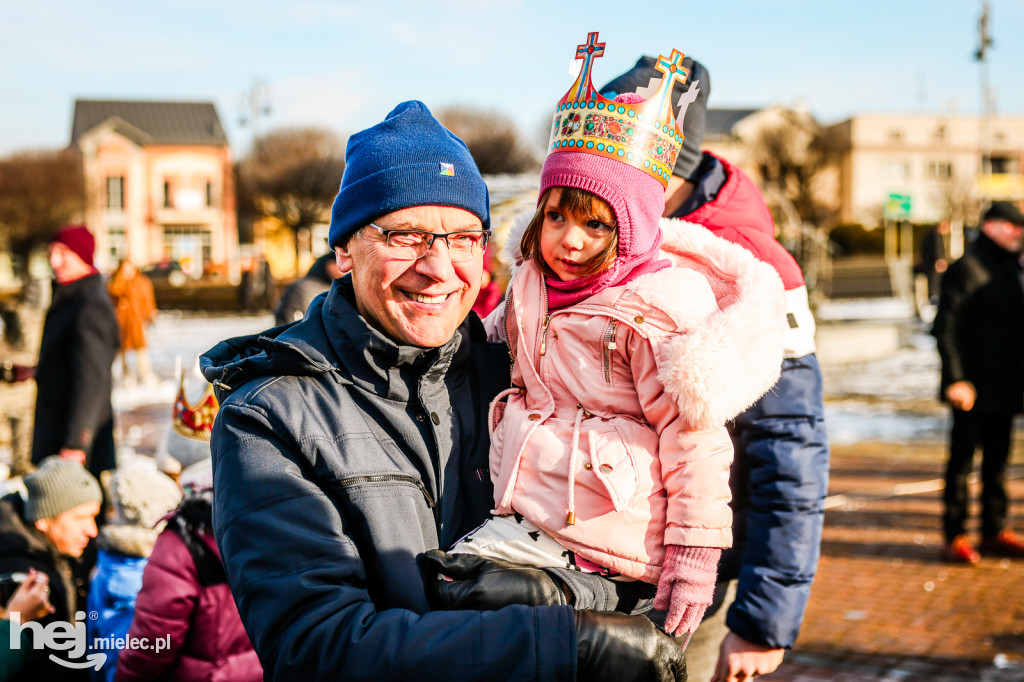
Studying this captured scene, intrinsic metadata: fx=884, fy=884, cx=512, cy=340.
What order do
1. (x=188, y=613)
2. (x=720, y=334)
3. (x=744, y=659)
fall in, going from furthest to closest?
1. (x=188, y=613)
2. (x=744, y=659)
3. (x=720, y=334)

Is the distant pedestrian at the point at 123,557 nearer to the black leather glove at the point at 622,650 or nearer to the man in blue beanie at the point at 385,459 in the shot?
the man in blue beanie at the point at 385,459

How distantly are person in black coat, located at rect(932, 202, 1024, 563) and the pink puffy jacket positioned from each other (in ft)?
15.1

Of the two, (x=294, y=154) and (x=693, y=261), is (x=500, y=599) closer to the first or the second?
(x=693, y=261)

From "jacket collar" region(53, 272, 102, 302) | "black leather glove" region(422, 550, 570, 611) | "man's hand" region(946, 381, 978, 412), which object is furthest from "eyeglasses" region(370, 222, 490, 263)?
"man's hand" region(946, 381, 978, 412)

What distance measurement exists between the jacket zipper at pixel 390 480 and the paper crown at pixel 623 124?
0.95 m

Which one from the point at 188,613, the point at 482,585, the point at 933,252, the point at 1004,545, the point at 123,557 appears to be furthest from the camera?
the point at 933,252

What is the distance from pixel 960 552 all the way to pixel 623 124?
16.4 ft

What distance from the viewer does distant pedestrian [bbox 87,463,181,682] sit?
10.3 feet

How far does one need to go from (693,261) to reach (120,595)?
236 centimetres

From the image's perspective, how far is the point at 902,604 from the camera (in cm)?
528

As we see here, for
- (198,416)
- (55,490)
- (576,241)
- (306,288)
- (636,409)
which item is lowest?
(55,490)

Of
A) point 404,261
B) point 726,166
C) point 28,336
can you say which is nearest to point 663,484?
point 404,261

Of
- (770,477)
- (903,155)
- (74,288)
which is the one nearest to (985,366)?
(770,477)

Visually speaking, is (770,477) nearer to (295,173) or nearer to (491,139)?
(491,139)
